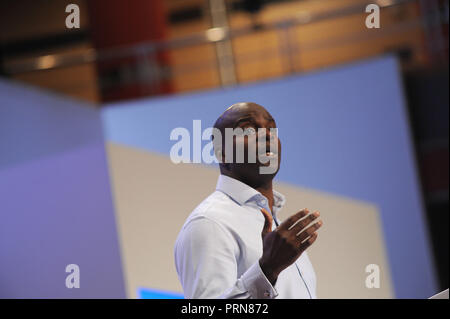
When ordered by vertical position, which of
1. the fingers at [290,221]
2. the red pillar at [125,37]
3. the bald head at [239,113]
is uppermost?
the red pillar at [125,37]

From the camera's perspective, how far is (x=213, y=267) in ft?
3.94

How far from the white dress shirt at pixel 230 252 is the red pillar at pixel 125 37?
179 inches

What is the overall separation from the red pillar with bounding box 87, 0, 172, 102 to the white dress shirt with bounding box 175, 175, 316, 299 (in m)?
4.54

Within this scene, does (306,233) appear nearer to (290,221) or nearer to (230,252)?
(290,221)

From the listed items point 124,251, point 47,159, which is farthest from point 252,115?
point 47,159

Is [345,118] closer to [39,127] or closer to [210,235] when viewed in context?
[39,127]

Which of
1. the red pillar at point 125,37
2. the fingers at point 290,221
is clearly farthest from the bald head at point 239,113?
the red pillar at point 125,37

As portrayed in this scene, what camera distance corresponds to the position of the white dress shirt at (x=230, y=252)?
1181 mm

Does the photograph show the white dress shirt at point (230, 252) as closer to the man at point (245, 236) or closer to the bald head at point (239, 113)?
the man at point (245, 236)

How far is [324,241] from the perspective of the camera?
177 centimetres

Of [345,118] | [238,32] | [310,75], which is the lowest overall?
[345,118]

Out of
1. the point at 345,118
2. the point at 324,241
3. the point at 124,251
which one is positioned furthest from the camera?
the point at 345,118

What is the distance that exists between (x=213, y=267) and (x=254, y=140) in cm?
25

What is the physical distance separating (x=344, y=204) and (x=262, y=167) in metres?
1.24
